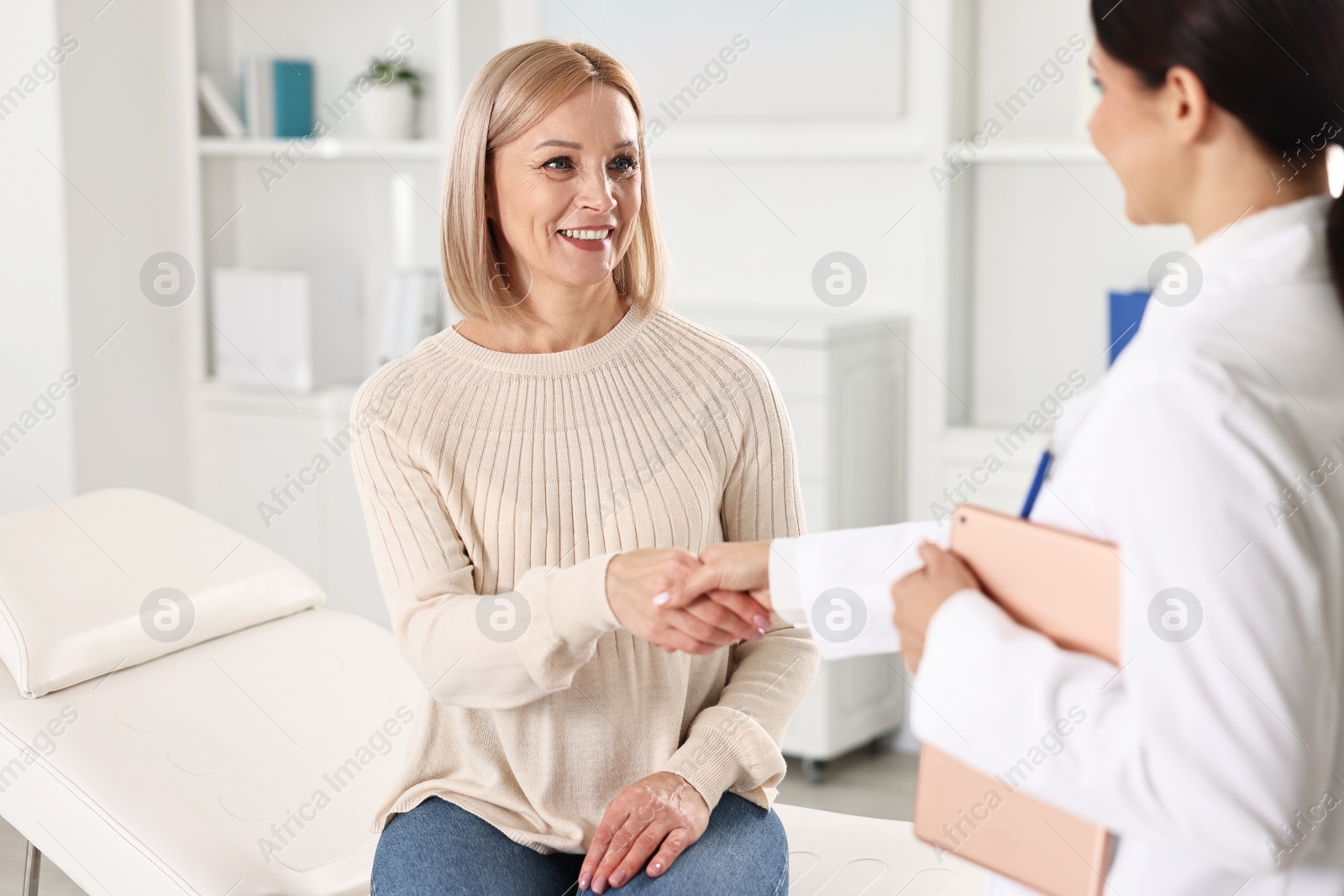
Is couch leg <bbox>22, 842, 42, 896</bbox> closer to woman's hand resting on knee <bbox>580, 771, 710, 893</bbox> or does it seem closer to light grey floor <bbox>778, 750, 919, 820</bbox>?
woman's hand resting on knee <bbox>580, 771, 710, 893</bbox>

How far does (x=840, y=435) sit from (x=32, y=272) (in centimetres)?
202

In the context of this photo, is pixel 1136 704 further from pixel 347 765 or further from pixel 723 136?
pixel 723 136

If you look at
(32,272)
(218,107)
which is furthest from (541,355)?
(218,107)

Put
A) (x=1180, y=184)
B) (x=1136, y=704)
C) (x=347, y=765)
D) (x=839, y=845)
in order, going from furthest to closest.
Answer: (x=347, y=765), (x=839, y=845), (x=1180, y=184), (x=1136, y=704)

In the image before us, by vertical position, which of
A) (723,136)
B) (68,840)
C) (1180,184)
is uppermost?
(723,136)

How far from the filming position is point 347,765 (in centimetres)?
186

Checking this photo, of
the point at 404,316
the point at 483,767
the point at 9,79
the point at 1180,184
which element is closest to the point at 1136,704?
the point at 1180,184

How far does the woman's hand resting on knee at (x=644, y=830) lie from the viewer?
139 cm

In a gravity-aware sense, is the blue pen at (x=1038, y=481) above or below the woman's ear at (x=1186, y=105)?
below

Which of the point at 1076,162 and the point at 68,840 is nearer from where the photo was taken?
the point at 68,840

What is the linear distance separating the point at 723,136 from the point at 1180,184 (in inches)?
91.5

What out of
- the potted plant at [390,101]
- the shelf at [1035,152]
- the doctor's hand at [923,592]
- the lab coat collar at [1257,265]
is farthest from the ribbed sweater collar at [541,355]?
the potted plant at [390,101]

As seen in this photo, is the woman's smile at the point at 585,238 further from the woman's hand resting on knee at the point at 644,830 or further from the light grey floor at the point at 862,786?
the light grey floor at the point at 862,786

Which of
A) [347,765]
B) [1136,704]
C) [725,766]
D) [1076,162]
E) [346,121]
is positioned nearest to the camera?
[1136,704]
